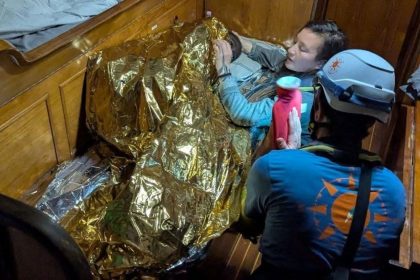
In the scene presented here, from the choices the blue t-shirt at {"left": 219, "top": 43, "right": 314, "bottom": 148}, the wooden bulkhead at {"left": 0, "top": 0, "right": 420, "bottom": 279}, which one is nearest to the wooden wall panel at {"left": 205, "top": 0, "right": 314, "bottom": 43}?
the wooden bulkhead at {"left": 0, "top": 0, "right": 420, "bottom": 279}

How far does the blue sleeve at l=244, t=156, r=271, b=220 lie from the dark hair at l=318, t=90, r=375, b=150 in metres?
0.16

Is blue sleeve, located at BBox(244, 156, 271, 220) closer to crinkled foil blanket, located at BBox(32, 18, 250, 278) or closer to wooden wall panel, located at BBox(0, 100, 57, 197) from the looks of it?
crinkled foil blanket, located at BBox(32, 18, 250, 278)

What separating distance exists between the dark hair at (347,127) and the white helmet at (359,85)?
1 centimetres

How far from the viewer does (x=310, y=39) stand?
1.63m

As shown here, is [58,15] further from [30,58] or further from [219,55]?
[219,55]

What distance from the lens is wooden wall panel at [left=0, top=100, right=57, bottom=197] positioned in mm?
1179

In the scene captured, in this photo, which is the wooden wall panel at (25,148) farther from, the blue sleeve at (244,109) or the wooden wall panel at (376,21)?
the wooden wall panel at (376,21)

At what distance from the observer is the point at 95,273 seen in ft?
3.46

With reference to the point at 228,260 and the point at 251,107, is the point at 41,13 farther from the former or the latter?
the point at 228,260

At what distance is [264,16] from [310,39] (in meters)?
0.58

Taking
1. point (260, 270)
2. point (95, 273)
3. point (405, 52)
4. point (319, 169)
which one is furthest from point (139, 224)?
point (405, 52)

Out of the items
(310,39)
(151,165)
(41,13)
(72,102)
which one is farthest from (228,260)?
(41,13)

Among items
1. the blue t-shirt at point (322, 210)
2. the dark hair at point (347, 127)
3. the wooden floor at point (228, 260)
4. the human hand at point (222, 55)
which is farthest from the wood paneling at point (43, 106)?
the dark hair at point (347, 127)

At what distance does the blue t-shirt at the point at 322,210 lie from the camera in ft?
2.93
